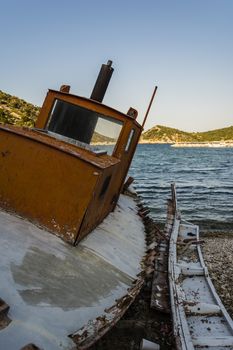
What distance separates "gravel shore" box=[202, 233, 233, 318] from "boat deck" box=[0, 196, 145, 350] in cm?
371

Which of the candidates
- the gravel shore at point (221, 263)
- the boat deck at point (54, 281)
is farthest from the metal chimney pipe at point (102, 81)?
the gravel shore at point (221, 263)

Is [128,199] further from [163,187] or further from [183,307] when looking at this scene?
[163,187]

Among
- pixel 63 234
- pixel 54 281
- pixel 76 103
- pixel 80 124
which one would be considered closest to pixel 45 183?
pixel 63 234

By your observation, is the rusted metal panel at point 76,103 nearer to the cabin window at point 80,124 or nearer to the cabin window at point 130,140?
the cabin window at point 80,124

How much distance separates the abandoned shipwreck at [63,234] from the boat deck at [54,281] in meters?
0.02

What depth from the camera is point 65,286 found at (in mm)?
5543

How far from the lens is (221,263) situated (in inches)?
513

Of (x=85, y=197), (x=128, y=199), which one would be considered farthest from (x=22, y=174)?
(x=128, y=199)

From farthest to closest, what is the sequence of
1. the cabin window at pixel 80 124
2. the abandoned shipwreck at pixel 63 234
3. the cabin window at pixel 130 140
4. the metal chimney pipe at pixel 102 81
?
the metal chimney pipe at pixel 102 81, the cabin window at pixel 130 140, the cabin window at pixel 80 124, the abandoned shipwreck at pixel 63 234

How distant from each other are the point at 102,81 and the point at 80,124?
8.23 ft

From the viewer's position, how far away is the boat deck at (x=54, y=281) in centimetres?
442

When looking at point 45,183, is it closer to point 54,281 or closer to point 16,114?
point 54,281

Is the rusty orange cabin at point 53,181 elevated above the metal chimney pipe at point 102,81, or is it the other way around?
the metal chimney pipe at point 102,81

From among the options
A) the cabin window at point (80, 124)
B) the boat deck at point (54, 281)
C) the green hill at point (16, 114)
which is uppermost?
the green hill at point (16, 114)
